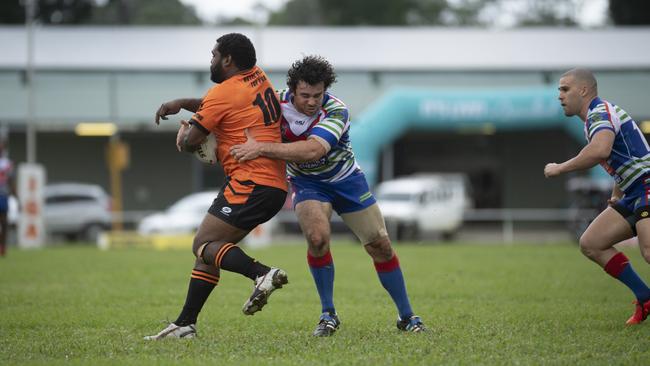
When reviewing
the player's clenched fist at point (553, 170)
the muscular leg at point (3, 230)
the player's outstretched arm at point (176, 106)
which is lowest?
the muscular leg at point (3, 230)

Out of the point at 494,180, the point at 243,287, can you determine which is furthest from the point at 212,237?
the point at 494,180

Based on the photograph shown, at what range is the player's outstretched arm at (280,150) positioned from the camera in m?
6.62

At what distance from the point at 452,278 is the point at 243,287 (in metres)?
3.04

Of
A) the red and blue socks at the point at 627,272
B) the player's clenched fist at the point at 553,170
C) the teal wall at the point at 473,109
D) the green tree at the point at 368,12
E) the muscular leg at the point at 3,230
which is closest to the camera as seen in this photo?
the player's clenched fist at the point at 553,170

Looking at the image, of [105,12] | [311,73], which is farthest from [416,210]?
[105,12]

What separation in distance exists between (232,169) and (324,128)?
77 centimetres

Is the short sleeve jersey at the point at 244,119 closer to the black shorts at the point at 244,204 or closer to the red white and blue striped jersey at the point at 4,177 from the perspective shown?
the black shorts at the point at 244,204

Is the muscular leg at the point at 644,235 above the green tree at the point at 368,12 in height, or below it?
below

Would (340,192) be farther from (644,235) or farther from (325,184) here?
(644,235)

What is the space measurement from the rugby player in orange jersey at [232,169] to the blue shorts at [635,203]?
2.91 m

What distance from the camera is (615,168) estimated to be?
7492 millimetres

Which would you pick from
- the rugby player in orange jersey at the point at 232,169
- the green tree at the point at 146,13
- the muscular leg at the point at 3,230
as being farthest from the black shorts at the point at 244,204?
the green tree at the point at 146,13

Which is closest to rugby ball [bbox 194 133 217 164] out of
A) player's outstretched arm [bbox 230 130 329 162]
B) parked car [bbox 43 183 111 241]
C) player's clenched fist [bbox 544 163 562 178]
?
player's outstretched arm [bbox 230 130 329 162]

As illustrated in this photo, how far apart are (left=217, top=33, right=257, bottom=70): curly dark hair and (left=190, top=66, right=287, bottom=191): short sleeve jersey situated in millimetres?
87
